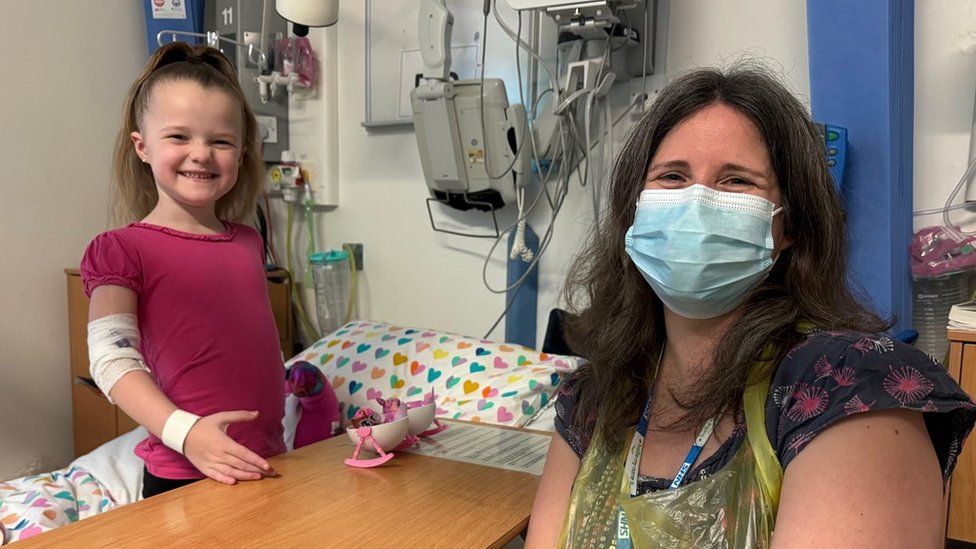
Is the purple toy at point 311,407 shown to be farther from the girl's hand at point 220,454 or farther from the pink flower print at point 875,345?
the pink flower print at point 875,345

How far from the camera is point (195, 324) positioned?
1370mm

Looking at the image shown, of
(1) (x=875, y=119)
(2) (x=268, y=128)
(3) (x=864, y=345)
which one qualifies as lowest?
(3) (x=864, y=345)

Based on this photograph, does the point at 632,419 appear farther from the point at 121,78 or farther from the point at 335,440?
the point at 121,78

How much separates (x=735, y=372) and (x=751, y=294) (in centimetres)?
12

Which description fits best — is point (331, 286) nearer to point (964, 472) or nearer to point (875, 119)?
point (875, 119)

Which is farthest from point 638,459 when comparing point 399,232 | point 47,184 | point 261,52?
point 47,184

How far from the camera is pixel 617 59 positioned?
82.7 inches

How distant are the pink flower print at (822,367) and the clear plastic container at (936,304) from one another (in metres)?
1.22

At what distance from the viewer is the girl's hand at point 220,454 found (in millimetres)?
1163

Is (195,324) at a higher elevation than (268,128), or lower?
lower

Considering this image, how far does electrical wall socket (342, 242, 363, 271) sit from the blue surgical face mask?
1.93 m

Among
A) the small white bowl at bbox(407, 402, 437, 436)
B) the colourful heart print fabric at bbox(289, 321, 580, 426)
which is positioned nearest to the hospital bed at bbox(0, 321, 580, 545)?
the colourful heart print fabric at bbox(289, 321, 580, 426)

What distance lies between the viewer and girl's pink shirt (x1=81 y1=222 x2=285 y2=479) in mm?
A: 1312

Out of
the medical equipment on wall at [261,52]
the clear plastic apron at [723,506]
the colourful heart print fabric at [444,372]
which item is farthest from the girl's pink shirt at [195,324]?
the medical equipment on wall at [261,52]
